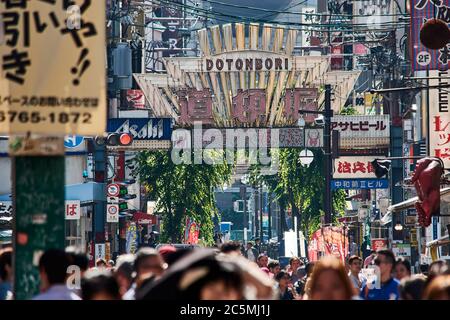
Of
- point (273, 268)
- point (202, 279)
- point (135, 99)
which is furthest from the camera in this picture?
point (135, 99)

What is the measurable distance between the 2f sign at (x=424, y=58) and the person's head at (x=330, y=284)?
76.5 feet

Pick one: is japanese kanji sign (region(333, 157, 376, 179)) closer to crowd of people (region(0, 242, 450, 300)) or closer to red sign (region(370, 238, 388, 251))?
red sign (region(370, 238, 388, 251))

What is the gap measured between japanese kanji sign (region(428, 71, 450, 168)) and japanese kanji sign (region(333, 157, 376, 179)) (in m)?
13.7

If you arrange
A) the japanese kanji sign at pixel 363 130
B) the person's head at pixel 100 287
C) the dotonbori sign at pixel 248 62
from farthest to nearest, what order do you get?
the dotonbori sign at pixel 248 62 → the japanese kanji sign at pixel 363 130 → the person's head at pixel 100 287

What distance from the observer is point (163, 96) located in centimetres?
5256

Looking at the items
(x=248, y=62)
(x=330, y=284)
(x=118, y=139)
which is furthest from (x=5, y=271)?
(x=248, y=62)

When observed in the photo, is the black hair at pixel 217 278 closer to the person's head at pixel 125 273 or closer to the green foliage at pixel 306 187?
the person's head at pixel 125 273

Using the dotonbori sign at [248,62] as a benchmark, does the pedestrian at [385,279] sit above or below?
below

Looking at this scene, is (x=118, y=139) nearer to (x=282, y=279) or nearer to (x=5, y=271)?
(x=282, y=279)

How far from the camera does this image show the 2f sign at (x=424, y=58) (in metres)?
31.5

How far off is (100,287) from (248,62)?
4396 cm

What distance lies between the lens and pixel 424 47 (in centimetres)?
3139

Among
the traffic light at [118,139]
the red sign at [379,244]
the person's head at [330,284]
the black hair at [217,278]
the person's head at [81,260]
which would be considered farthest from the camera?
the red sign at [379,244]

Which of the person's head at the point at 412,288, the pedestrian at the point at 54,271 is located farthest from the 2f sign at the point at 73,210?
the pedestrian at the point at 54,271
